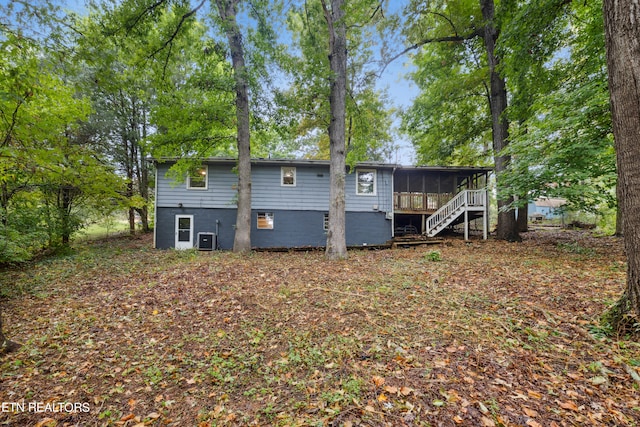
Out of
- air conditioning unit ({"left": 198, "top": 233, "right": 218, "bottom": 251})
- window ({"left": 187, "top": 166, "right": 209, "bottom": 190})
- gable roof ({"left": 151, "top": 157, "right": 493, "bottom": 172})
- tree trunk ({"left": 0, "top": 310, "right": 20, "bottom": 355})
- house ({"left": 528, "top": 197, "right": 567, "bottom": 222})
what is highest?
gable roof ({"left": 151, "top": 157, "right": 493, "bottom": 172})

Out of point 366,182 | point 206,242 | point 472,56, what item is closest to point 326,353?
point 206,242

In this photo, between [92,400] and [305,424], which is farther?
[92,400]

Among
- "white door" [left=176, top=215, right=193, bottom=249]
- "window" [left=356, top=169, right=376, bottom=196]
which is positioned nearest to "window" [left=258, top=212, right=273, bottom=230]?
"white door" [left=176, top=215, right=193, bottom=249]

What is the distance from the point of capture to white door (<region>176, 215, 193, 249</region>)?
12727 millimetres

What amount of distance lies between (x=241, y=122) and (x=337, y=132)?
3953 millimetres

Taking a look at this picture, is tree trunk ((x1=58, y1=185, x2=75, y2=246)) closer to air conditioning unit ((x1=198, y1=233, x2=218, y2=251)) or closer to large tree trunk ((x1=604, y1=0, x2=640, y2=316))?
air conditioning unit ((x1=198, y1=233, x2=218, y2=251))

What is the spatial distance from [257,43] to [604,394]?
36.7ft

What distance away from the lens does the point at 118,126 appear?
14875 millimetres

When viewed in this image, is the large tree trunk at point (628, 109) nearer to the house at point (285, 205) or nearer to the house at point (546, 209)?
the house at point (546, 209)

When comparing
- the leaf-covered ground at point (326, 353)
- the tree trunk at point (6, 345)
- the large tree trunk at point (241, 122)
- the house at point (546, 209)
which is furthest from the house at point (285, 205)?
the tree trunk at point (6, 345)

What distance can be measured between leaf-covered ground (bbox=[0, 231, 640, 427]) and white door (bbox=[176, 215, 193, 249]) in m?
7.11

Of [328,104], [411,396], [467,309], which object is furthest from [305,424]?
[328,104]

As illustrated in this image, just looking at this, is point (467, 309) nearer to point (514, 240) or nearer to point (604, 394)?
point (604, 394)

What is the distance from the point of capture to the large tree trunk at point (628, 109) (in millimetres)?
2688
